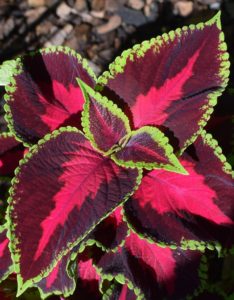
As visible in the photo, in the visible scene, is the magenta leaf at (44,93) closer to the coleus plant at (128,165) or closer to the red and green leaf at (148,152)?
the coleus plant at (128,165)

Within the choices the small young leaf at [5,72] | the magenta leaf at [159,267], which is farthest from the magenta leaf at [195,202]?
the small young leaf at [5,72]

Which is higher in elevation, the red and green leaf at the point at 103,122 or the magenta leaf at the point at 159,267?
the red and green leaf at the point at 103,122

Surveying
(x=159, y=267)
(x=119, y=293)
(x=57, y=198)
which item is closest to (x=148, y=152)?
(x=57, y=198)

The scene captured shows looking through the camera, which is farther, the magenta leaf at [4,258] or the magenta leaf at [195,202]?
the magenta leaf at [4,258]

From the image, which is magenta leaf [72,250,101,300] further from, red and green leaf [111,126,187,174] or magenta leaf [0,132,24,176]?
red and green leaf [111,126,187,174]

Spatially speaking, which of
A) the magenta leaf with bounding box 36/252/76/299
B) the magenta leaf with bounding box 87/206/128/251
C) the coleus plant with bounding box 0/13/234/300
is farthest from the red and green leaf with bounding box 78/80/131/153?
the magenta leaf with bounding box 36/252/76/299

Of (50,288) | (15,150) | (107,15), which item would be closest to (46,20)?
(107,15)

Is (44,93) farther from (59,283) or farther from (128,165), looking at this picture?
(59,283)

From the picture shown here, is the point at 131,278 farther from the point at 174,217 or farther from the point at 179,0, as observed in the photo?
the point at 179,0
